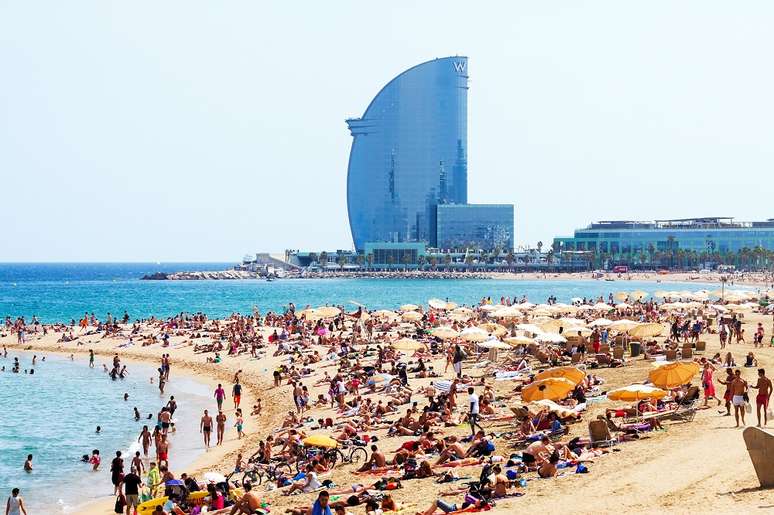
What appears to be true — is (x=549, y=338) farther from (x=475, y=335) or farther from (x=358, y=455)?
(x=358, y=455)

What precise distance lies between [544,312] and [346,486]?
2723 centimetres

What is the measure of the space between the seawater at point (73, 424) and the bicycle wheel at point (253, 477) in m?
3.48

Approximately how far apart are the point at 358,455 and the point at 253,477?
221cm

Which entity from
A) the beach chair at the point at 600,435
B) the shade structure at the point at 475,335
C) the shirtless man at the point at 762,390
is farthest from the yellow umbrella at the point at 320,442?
the shade structure at the point at 475,335

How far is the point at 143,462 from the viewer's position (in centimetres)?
2153

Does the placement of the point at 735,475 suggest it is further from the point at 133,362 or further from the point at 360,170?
the point at 360,170

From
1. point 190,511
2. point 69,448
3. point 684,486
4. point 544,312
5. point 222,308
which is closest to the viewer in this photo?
point 684,486

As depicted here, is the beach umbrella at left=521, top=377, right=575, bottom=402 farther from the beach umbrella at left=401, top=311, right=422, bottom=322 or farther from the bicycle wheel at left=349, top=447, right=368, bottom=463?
the beach umbrella at left=401, top=311, right=422, bottom=322

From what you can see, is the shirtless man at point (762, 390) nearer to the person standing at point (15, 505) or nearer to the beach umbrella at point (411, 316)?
the person standing at point (15, 505)

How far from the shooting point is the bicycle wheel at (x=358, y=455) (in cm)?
1831

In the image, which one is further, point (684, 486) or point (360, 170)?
point (360, 170)

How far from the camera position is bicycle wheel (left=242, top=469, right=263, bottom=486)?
17.5m

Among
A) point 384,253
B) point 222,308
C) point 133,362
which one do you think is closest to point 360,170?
Result: point 384,253

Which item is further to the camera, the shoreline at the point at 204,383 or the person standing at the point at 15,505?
the shoreline at the point at 204,383
